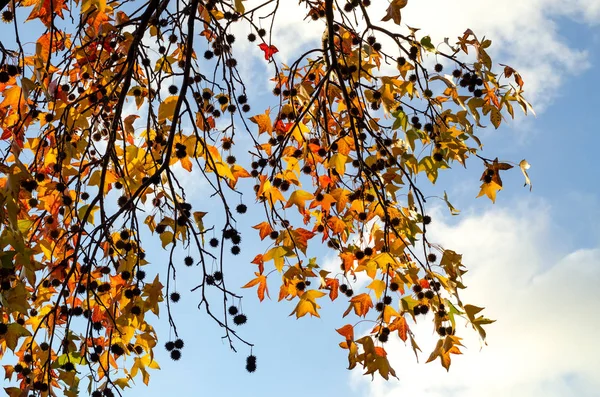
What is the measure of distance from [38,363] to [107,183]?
1.02 meters

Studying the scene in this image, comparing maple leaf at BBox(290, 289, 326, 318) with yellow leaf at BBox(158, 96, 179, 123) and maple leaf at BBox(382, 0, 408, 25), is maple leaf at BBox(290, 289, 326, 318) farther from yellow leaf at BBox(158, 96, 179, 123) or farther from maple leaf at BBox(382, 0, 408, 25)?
maple leaf at BBox(382, 0, 408, 25)

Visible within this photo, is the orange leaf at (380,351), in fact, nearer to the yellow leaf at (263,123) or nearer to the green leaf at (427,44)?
the yellow leaf at (263,123)

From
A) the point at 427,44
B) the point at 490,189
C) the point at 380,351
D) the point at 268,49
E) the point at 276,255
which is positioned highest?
the point at 268,49

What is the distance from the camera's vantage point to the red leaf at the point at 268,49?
147 inches

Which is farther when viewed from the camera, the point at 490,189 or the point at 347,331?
the point at 490,189

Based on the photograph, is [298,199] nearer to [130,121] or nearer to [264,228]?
[264,228]

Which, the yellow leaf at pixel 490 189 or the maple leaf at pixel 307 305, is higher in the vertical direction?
the yellow leaf at pixel 490 189

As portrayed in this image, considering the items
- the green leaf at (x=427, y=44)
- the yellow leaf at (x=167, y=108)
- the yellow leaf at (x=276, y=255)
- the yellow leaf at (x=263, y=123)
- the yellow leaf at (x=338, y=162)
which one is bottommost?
the yellow leaf at (x=276, y=255)

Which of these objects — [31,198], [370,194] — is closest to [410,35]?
[370,194]

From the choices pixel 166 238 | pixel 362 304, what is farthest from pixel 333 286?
pixel 166 238

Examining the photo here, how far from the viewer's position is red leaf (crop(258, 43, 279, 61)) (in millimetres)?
3746

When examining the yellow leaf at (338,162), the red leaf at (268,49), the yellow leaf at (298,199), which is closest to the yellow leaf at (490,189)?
the yellow leaf at (338,162)

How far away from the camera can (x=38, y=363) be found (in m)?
3.53

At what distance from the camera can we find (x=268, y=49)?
375cm
